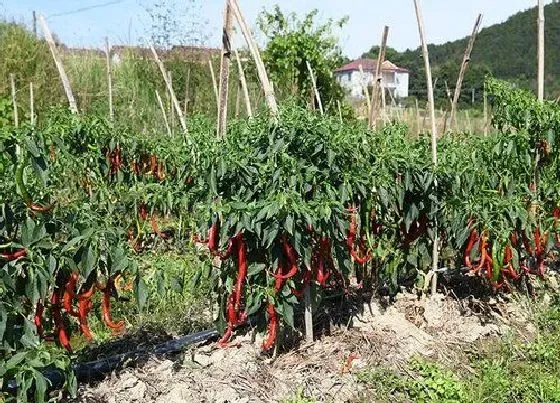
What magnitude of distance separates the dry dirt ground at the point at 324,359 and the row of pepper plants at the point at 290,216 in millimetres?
173

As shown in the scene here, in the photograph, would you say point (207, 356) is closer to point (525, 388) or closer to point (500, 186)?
point (525, 388)

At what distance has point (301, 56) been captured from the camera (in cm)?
1064

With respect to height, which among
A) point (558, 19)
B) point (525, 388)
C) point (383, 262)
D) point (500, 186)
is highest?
point (558, 19)

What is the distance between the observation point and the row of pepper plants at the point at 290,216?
2.58m

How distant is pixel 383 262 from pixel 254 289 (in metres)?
1.07

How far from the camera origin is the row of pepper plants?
8.46 ft

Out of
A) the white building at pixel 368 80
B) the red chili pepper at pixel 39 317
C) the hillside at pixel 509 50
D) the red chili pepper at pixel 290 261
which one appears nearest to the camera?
the red chili pepper at pixel 39 317

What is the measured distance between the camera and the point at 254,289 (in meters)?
3.12

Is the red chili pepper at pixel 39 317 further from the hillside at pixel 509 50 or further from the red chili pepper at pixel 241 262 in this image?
the hillside at pixel 509 50

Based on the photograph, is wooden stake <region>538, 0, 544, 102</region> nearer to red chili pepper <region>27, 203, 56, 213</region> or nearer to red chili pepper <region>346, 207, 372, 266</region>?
red chili pepper <region>346, 207, 372, 266</region>

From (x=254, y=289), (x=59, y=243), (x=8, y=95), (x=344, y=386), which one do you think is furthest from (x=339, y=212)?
(x=8, y=95)

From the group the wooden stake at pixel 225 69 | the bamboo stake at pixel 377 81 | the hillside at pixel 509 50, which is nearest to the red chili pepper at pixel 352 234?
the wooden stake at pixel 225 69

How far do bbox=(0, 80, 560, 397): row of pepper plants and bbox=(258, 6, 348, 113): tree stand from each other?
20.4 ft

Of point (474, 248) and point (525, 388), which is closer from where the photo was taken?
point (525, 388)
